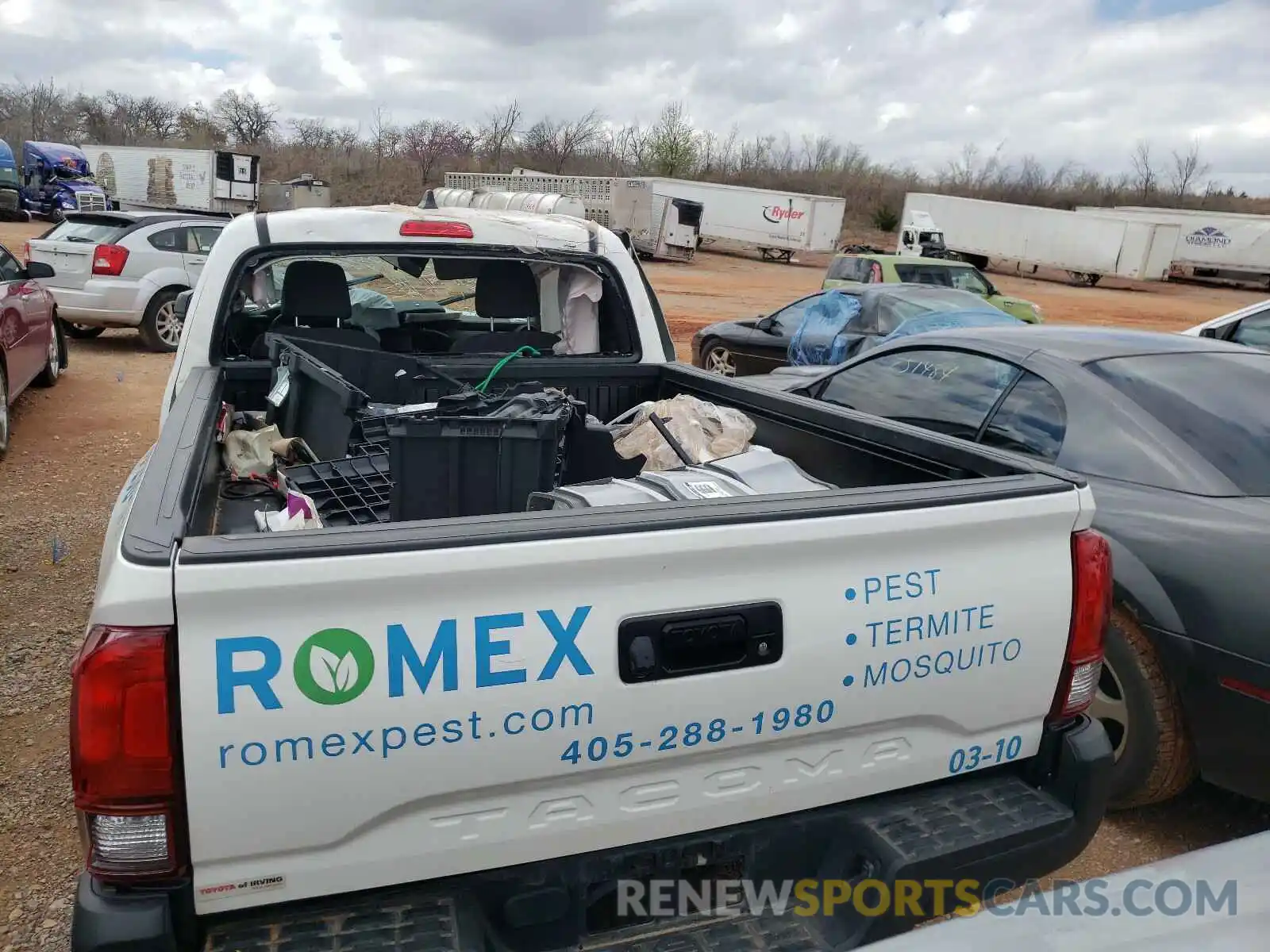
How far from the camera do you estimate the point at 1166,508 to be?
3.24 metres

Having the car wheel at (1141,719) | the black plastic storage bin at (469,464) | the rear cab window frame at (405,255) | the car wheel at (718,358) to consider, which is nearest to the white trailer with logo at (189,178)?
the car wheel at (718,358)

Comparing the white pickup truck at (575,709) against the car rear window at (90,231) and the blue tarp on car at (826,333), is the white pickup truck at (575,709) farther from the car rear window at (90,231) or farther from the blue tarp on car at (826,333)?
the car rear window at (90,231)

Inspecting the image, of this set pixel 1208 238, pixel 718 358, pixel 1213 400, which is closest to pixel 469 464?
pixel 1213 400

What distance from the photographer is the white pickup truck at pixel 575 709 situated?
5.05 ft

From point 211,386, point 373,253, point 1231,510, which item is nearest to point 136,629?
point 211,386

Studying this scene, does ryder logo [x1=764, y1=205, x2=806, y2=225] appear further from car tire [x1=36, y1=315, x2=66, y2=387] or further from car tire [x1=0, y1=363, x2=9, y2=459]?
car tire [x1=0, y1=363, x2=9, y2=459]

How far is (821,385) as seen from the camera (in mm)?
5266

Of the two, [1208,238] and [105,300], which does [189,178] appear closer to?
[105,300]

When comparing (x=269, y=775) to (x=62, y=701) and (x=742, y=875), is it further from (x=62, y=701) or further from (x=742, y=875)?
(x=62, y=701)

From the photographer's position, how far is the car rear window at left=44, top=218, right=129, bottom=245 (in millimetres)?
11734

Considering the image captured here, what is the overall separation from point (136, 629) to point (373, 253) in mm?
2475

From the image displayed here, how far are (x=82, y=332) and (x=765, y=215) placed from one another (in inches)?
1060

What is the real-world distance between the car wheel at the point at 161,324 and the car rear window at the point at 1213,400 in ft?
37.3

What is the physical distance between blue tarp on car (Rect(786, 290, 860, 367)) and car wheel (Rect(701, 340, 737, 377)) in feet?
3.41
